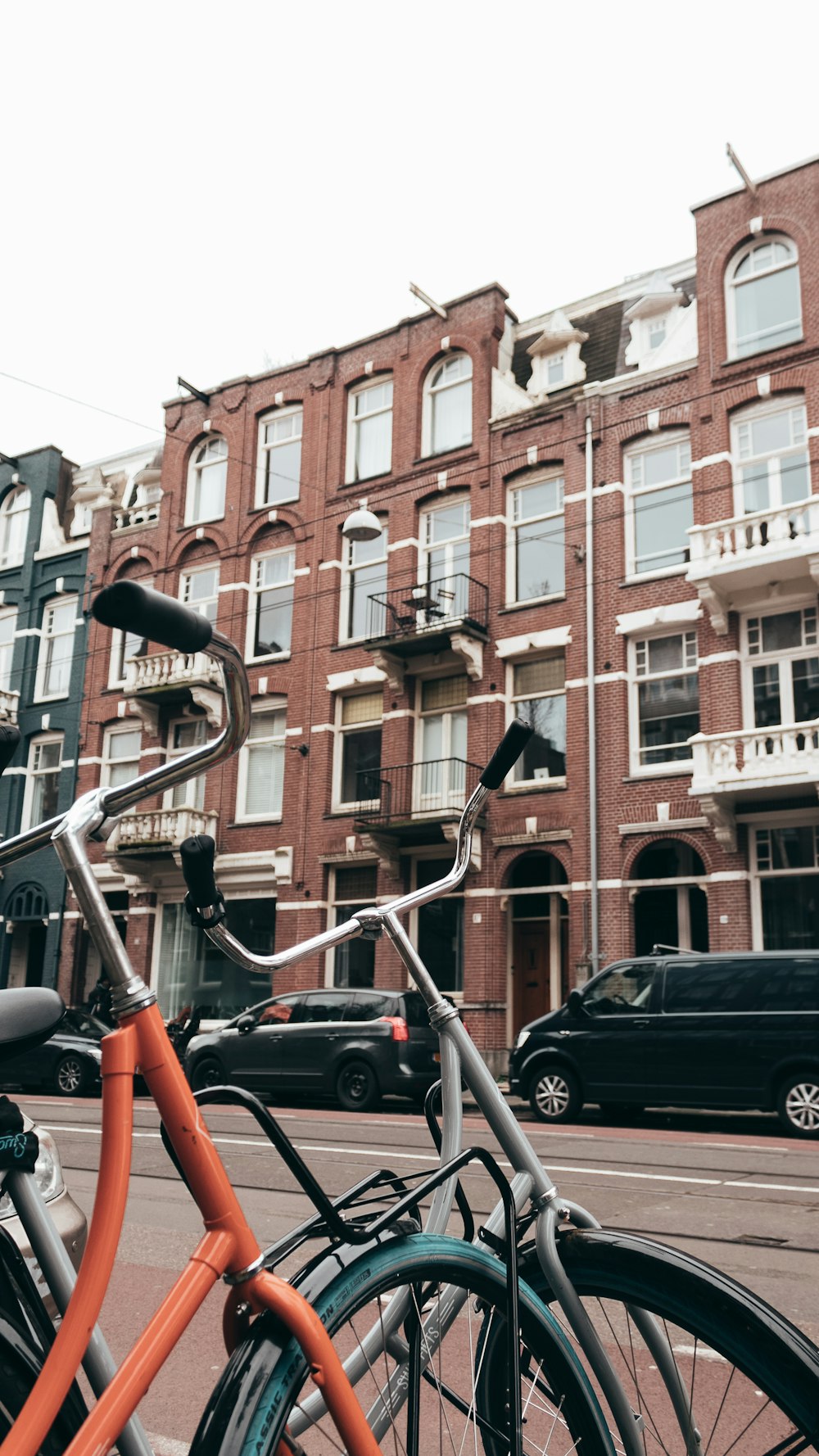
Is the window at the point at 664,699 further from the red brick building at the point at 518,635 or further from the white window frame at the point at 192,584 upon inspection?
the white window frame at the point at 192,584

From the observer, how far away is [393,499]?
1005 inches

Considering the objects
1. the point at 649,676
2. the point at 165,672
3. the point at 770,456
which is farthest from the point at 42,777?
the point at 770,456

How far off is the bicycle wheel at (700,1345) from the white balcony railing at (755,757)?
16.3 meters

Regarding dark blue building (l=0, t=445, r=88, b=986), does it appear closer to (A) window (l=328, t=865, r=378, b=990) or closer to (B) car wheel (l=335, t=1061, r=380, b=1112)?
(A) window (l=328, t=865, r=378, b=990)

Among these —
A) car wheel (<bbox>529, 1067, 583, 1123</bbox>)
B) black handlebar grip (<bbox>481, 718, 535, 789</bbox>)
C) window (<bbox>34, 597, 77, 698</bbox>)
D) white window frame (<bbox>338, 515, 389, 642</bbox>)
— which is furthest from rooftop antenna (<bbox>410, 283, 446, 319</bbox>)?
black handlebar grip (<bbox>481, 718, 535, 789</bbox>)

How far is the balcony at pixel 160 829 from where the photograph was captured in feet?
84.8

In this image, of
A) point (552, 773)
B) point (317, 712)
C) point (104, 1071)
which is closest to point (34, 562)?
point (317, 712)

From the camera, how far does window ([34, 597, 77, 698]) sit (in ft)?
104

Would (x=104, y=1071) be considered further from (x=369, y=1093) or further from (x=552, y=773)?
(x=552, y=773)

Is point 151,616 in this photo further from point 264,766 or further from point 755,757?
point 264,766

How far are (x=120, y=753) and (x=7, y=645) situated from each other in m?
5.96

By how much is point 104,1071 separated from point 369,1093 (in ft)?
46.7

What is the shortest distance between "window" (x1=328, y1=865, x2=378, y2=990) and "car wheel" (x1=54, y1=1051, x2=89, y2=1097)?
20.9ft

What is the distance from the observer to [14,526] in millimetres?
34250
